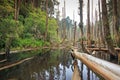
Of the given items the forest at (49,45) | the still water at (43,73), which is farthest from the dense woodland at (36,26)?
the still water at (43,73)

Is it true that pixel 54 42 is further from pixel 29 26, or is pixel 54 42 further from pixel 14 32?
pixel 14 32

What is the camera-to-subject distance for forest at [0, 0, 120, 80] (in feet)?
34.0

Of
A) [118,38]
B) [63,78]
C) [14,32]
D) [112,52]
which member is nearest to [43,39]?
[14,32]

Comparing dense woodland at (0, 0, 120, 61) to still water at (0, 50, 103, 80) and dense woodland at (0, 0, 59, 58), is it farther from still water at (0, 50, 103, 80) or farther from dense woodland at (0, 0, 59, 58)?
still water at (0, 50, 103, 80)

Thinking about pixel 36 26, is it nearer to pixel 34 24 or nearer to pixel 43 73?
pixel 34 24

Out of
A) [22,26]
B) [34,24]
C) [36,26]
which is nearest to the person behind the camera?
[22,26]

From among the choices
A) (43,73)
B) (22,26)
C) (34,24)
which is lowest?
(43,73)

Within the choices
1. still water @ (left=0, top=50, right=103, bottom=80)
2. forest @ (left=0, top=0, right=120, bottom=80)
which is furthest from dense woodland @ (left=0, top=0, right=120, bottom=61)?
still water @ (left=0, top=50, right=103, bottom=80)

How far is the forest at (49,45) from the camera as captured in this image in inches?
408

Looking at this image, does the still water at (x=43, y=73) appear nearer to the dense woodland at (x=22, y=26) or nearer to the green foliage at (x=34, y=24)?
the dense woodland at (x=22, y=26)

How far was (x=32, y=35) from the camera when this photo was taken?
132ft

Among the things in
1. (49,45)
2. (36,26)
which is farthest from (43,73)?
(49,45)

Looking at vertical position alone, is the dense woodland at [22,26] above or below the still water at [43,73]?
above

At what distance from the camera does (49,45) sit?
46625 millimetres
